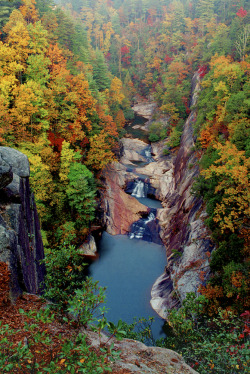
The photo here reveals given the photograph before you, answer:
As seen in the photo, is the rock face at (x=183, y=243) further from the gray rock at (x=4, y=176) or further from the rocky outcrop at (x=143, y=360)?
the gray rock at (x=4, y=176)

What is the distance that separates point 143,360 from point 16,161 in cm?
1009

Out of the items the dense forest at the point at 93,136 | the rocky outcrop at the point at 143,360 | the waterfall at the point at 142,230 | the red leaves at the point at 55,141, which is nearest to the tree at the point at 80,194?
the dense forest at the point at 93,136

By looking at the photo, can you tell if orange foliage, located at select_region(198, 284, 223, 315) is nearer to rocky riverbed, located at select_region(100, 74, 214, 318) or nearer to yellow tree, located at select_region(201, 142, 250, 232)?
rocky riverbed, located at select_region(100, 74, 214, 318)

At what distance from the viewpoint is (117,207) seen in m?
31.2

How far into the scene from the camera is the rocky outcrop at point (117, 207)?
29719mm

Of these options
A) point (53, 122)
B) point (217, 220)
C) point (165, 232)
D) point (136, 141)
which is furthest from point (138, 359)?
point (136, 141)

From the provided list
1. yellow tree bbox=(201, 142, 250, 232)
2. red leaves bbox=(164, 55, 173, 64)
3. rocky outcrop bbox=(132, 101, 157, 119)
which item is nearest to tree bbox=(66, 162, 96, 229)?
yellow tree bbox=(201, 142, 250, 232)

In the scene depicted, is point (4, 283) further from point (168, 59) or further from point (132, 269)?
point (168, 59)

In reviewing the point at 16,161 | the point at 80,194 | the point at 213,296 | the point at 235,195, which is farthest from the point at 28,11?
the point at 213,296

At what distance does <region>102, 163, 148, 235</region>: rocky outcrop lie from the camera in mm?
29719

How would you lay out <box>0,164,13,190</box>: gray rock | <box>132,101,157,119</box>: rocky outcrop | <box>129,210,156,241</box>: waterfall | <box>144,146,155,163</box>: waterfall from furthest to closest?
<box>132,101,157,119</box>: rocky outcrop, <box>144,146,155,163</box>: waterfall, <box>129,210,156,241</box>: waterfall, <box>0,164,13,190</box>: gray rock

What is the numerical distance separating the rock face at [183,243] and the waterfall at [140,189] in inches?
158

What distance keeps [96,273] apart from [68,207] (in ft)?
23.7

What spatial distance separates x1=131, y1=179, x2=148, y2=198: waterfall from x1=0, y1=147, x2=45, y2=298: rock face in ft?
75.7
